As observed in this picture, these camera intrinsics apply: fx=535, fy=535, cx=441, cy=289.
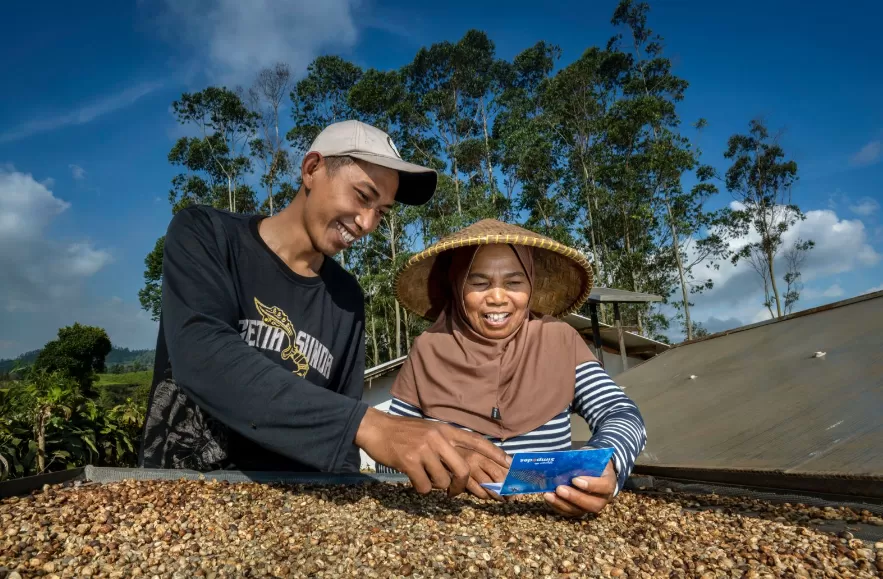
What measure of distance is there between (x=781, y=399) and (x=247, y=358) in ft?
11.4

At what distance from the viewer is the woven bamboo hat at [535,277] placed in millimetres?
2027

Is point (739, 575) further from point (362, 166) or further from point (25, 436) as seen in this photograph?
point (25, 436)

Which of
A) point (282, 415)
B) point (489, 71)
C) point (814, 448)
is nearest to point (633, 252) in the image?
point (489, 71)

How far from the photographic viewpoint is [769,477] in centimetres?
211

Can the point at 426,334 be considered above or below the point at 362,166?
below

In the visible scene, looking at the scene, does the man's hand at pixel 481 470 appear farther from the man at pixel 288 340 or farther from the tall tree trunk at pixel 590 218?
the tall tree trunk at pixel 590 218

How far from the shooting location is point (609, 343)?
15359 millimetres

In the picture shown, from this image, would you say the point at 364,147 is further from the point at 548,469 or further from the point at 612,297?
the point at 612,297

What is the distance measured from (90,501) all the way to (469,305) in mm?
1253

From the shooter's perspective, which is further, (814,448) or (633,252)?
(633,252)

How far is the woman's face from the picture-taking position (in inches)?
75.3

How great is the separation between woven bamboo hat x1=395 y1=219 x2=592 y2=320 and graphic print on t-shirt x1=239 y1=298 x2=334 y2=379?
1.57 ft

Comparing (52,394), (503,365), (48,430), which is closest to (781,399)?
(503,365)

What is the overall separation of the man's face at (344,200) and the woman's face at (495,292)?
16.6 inches
